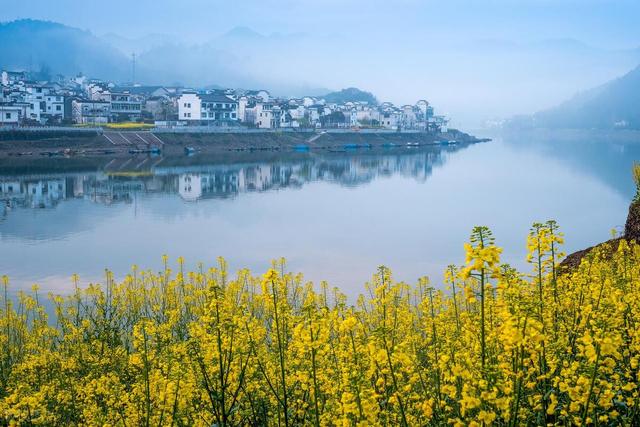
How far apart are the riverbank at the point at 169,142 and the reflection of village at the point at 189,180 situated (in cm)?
1194

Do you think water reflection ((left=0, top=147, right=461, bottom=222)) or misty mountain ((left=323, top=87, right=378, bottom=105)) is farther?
misty mountain ((left=323, top=87, right=378, bottom=105))

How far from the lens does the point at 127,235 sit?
26.1 m

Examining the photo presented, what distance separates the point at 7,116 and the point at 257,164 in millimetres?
28145

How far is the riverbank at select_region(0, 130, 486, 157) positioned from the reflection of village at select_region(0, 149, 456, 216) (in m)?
11.9

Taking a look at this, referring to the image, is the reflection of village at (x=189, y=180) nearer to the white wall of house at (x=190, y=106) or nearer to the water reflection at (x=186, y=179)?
the water reflection at (x=186, y=179)

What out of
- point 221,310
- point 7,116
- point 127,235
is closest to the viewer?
point 221,310

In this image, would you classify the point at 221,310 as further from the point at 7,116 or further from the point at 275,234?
the point at 7,116

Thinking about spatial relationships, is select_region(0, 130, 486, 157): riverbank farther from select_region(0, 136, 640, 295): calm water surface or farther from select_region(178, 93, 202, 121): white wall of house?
select_region(178, 93, 202, 121): white wall of house

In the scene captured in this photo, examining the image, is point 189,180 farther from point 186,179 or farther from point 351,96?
point 351,96

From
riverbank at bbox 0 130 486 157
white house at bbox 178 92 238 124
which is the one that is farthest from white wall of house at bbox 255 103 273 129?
riverbank at bbox 0 130 486 157

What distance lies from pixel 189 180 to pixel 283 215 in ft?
48.1

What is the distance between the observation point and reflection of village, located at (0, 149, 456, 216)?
3628 cm

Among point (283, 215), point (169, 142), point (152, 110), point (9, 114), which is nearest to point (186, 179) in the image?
point (283, 215)

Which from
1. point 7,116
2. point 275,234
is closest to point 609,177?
point 275,234
